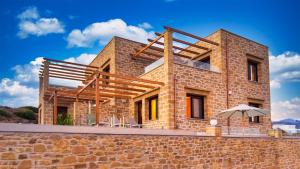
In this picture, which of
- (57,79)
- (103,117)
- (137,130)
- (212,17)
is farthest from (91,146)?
(212,17)

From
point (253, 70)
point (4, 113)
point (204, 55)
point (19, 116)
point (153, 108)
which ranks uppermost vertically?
point (204, 55)

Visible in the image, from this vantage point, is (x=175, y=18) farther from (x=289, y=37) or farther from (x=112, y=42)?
(x=289, y=37)

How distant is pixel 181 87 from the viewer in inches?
557

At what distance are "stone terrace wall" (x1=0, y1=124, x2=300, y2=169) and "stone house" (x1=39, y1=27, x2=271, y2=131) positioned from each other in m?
2.19

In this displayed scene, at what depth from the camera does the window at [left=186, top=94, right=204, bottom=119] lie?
1473 centimetres

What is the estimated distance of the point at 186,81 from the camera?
14.4 metres

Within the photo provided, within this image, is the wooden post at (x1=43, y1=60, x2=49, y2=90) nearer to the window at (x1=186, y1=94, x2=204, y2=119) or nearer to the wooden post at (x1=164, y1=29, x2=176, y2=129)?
the wooden post at (x1=164, y1=29, x2=176, y2=129)

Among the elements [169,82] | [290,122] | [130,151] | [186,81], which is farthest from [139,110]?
[290,122]

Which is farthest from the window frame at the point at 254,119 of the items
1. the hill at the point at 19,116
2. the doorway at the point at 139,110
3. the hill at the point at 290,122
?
the hill at the point at 19,116

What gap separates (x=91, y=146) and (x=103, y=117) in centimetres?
941

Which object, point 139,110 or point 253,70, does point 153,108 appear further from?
point 253,70

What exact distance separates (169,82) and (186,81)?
1226 mm

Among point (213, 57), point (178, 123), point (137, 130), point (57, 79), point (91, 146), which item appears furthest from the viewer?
point (57, 79)

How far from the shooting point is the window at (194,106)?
14.7 m
